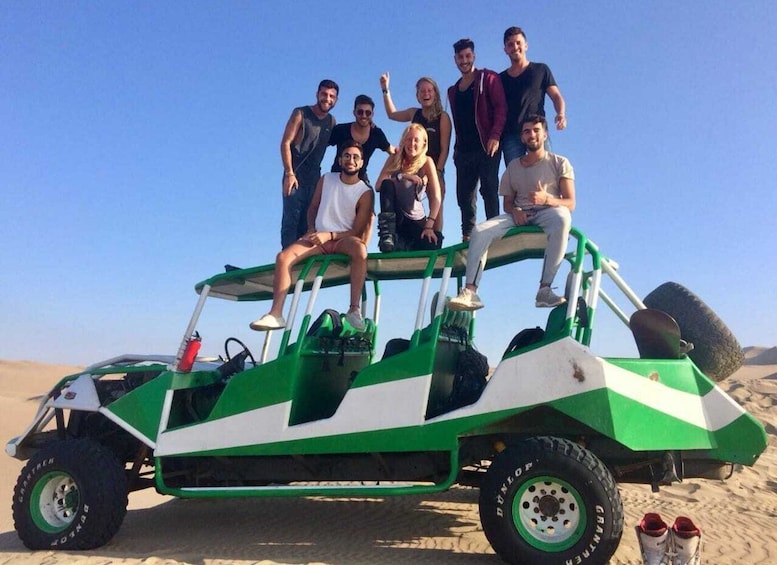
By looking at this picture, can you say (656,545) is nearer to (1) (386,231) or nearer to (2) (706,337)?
(2) (706,337)

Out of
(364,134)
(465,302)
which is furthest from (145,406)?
(364,134)

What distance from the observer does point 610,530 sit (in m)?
4.29

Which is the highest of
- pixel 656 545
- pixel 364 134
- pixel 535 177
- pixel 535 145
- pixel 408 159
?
pixel 364 134

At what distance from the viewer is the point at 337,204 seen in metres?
6.11

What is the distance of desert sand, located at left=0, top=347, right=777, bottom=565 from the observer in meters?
5.12

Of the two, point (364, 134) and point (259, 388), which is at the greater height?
point (364, 134)

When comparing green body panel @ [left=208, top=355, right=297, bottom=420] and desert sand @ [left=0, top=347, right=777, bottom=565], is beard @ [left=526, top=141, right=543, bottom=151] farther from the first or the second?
desert sand @ [left=0, top=347, right=777, bottom=565]

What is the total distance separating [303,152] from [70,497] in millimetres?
4309

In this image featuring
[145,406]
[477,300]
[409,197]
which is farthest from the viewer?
[409,197]

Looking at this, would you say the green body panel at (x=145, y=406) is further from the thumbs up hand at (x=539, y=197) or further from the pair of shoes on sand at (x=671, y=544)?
the pair of shoes on sand at (x=671, y=544)

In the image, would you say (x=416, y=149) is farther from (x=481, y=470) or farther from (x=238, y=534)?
(x=238, y=534)

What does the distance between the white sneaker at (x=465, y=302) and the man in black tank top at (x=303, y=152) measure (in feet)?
8.75

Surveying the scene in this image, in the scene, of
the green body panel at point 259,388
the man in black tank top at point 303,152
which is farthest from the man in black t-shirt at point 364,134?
the green body panel at point 259,388

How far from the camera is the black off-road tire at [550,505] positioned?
170 inches
